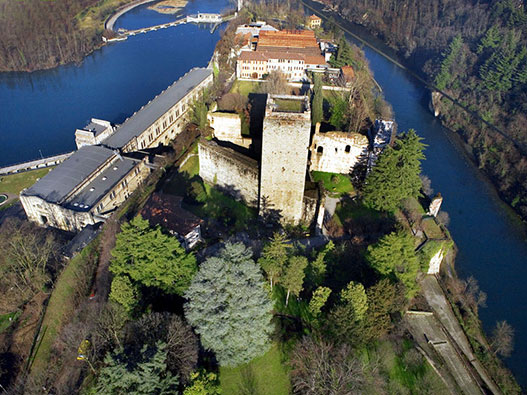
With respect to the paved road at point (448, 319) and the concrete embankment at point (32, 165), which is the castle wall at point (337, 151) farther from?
the concrete embankment at point (32, 165)

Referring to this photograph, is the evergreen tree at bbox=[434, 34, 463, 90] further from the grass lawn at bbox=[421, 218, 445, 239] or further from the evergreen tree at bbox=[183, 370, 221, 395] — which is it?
the evergreen tree at bbox=[183, 370, 221, 395]

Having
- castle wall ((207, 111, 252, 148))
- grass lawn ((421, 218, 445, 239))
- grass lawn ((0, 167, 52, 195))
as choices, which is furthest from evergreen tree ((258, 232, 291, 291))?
grass lawn ((0, 167, 52, 195))

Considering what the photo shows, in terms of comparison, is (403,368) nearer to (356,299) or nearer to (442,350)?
(442,350)

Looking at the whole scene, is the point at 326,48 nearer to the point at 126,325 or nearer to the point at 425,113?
the point at 425,113

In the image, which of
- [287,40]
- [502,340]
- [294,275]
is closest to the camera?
[294,275]

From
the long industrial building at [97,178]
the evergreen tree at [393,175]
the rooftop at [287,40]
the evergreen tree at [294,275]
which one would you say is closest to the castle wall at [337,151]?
the evergreen tree at [393,175]

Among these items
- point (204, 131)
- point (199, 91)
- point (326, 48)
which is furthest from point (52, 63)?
point (204, 131)

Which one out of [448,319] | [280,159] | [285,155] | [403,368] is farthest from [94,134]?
[448,319]

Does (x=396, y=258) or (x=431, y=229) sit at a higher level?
(x=396, y=258)
